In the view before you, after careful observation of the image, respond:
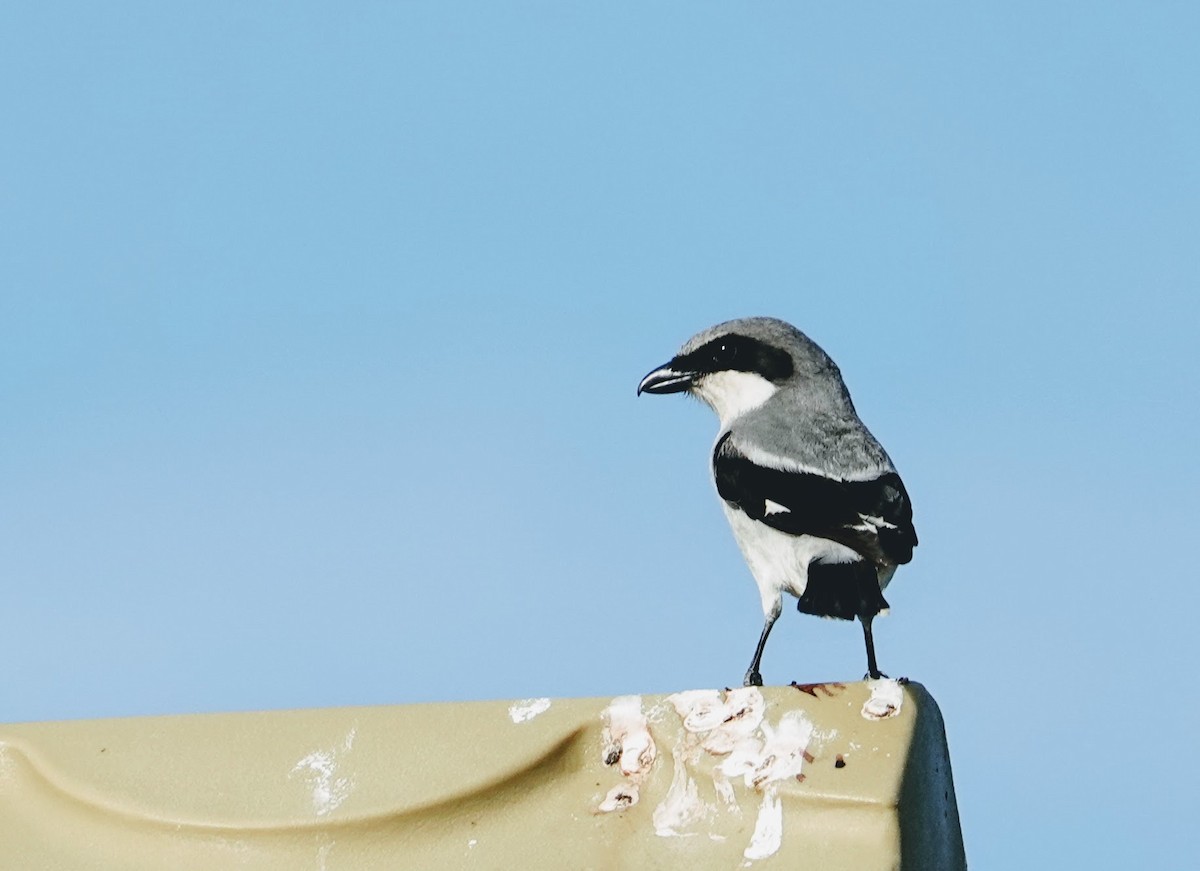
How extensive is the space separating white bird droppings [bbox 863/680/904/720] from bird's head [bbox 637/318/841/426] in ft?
9.25

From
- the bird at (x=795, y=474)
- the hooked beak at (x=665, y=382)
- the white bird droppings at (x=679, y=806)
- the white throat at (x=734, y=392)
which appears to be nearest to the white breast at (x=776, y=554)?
the bird at (x=795, y=474)

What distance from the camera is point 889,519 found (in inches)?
197

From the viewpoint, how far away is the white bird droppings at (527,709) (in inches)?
128

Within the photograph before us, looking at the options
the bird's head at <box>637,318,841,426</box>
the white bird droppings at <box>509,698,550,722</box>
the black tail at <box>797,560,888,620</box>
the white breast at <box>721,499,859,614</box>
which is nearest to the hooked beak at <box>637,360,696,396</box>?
Answer: the bird's head at <box>637,318,841,426</box>

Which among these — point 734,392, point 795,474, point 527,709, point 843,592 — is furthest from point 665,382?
point 527,709

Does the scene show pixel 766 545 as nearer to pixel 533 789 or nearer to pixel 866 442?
pixel 866 442

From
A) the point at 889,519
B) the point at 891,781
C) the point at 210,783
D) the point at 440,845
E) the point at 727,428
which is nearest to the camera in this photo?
the point at 891,781

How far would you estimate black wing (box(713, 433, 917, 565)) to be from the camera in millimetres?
4957

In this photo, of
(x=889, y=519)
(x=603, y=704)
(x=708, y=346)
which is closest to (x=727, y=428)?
(x=708, y=346)

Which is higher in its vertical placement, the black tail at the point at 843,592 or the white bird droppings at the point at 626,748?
the white bird droppings at the point at 626,748

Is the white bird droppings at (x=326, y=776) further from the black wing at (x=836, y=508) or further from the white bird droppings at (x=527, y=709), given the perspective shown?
the black wing at (x=836, y=508)

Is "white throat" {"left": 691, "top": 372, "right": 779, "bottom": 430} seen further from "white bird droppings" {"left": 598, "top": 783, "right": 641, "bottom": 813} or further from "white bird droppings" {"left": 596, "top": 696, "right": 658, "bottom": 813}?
"white bird droppings" {"left": 598, "top": 783, "right": 641, "bottom": 813}

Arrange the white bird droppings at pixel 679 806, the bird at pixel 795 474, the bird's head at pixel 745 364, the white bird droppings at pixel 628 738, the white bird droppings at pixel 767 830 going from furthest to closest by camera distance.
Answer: the bird's head at pixel 745 364 → the bird at pixel 795 474 → the white bird droppings at pixel 628 738 → the white bird droppings at pixel 679 806 → the white bird droppings at pixel 767 830

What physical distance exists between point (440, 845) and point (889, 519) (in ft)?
7.48
